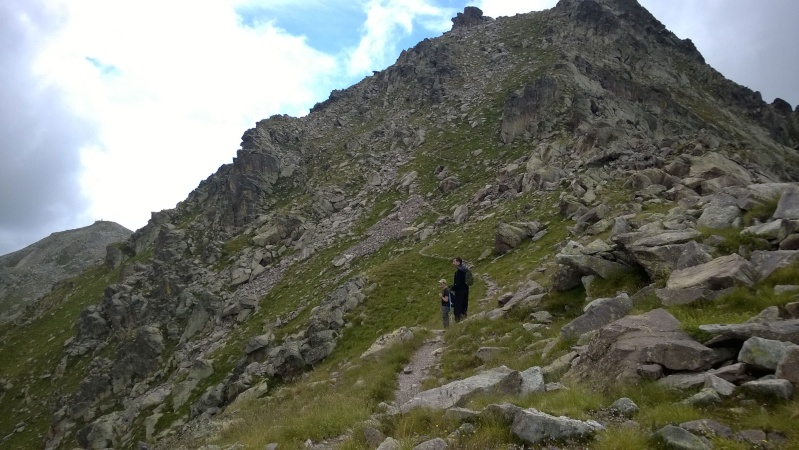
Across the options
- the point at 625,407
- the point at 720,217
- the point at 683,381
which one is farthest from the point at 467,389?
the point at 720,217

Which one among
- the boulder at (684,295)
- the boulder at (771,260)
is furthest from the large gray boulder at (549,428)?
the boulder at (771,260)

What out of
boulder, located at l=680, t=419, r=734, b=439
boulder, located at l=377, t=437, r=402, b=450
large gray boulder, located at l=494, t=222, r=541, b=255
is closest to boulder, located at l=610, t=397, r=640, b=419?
boulder, located at l=680, t=419, r=734, b=439

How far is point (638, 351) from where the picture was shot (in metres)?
8.79

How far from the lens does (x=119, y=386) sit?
45031mm

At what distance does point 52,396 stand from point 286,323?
114 ft

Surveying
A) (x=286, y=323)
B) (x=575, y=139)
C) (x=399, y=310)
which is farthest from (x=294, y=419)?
(x=575, y=139)

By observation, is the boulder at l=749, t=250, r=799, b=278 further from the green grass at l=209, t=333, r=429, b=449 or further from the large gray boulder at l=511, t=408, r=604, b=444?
the green grass at l=209, t=333, r=429, b=449

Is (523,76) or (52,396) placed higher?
(523,76)

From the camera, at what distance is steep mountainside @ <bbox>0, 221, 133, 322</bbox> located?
435ft

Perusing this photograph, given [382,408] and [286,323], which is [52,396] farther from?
[382,408]

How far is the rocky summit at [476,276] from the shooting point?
27.5 feet

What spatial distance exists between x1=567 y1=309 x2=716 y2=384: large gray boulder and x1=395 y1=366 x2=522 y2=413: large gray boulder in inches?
52.8

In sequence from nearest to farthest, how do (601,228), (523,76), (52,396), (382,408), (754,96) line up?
(382,408) → (601,228) → (52,396) → (523,76) → (754,96)

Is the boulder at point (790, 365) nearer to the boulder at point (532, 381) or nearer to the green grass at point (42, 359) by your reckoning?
the boulder at point (532, 381)
